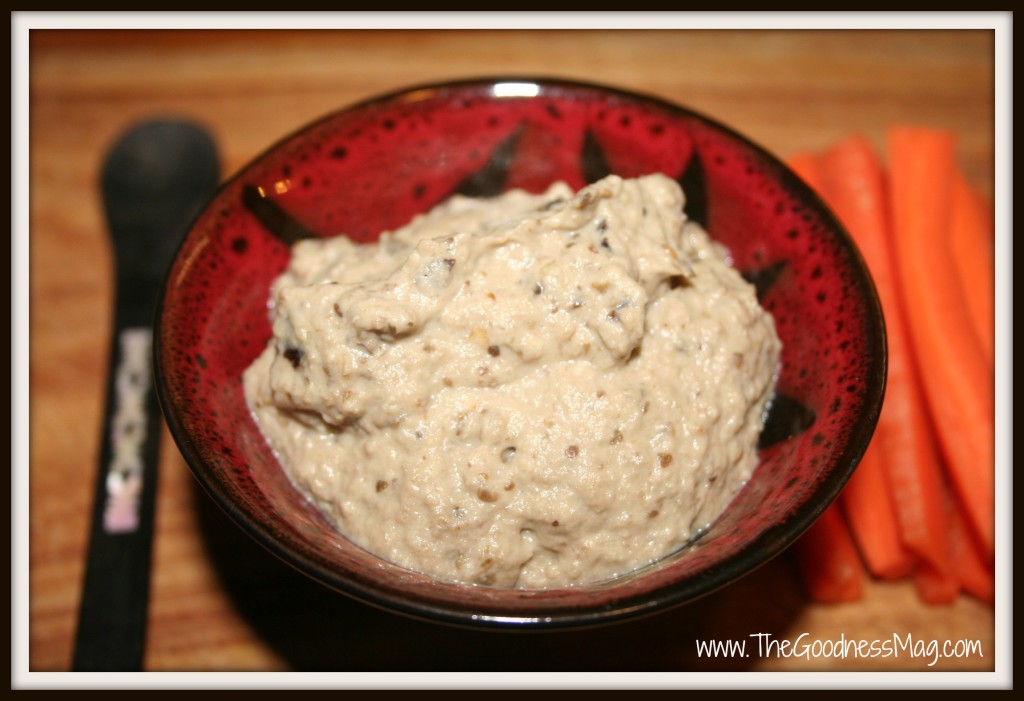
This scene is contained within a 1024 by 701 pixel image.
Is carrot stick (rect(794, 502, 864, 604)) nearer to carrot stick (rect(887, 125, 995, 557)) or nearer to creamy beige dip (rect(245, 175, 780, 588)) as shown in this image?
carrot stick (rect(887, 125, 995, 557))

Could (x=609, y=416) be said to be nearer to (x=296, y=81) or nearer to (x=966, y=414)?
(x=966, y=414)

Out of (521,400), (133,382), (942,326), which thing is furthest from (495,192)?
(942,326)

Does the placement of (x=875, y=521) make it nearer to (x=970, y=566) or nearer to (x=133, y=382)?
(x=970, y=566)

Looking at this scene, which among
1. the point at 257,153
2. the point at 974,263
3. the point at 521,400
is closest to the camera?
the point at 521,400

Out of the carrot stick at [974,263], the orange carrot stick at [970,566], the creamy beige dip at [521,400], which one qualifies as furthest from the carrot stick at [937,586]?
the creamy beige dip at [521,400]

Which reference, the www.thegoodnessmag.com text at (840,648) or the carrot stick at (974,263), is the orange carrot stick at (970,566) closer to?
the www.thegoodnessmag.com text at (840,648)

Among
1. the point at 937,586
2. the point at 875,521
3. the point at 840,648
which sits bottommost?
the point at 840,648

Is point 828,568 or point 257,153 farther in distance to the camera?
point 257,153
